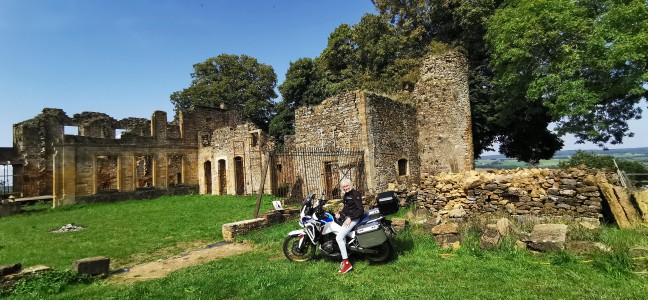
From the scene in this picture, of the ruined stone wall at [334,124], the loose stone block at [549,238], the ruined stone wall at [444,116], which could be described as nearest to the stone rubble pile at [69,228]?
the ruined stone wall at [334,124]

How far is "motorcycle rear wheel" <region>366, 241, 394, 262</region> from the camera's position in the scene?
5812mm

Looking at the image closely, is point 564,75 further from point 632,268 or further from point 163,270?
point 163,270

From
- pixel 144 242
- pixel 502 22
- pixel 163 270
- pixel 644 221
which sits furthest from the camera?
pixel 502 22

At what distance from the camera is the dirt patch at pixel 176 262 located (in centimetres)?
608

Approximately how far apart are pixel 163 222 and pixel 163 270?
6.40 meters

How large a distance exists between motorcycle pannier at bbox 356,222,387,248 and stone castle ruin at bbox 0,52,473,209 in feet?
14.7

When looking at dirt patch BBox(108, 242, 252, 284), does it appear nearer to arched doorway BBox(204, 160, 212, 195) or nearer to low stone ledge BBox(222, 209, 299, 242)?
low stone ledge BBox(222, 209, 299, 242)

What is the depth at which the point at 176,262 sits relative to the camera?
6965mm

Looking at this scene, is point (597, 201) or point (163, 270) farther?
point (597, 201)

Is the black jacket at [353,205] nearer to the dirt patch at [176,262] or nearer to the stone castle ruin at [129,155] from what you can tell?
the dirt patch at [176,262]

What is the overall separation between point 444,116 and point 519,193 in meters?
7.53

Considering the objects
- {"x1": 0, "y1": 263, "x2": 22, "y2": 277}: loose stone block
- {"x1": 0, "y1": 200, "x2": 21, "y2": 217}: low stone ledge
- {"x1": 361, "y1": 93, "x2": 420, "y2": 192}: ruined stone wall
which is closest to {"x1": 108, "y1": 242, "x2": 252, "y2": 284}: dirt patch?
{"x1": 0, "y1": 263, "x2": 22, "y2": 277}: loose stone block

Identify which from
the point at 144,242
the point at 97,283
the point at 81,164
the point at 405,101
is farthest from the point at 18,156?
the point at 405,101

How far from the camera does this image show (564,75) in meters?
14.1
